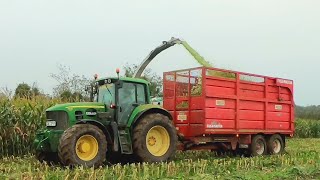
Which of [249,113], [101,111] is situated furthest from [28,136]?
[249,113]

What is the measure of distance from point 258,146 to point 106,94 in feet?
16.0

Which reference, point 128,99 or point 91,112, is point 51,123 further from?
point 128,99

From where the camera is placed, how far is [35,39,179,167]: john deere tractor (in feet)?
27.9

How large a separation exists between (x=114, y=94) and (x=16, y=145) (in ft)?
12.8

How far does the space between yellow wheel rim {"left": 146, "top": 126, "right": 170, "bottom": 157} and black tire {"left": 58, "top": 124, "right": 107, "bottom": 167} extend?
1287 mm

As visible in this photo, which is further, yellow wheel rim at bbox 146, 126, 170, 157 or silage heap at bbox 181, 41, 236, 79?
silage heap at bbox 181, 41, 236, 79

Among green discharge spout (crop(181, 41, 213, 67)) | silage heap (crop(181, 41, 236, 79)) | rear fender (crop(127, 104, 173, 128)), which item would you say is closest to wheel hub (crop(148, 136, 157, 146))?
rear fender (crop(127, 104, 173, 128))

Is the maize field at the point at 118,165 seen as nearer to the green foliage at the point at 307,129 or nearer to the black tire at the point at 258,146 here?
the black tire at the point at 258,146

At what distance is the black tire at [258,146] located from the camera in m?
12.0

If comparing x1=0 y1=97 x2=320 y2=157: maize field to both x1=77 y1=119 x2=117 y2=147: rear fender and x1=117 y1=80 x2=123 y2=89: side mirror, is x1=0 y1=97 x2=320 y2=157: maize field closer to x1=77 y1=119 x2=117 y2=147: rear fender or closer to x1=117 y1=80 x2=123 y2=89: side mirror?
x1=77 y1=119 x2=117 y2=147: rear fender

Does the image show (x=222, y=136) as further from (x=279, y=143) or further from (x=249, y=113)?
(x=279, y=143)

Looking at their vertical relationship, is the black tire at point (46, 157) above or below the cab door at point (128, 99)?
below

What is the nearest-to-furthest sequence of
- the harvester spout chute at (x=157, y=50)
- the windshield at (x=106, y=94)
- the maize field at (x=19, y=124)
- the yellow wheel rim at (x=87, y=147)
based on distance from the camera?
the yellow wheel rim at (x=87, y=147) → the windshield at (x=106, y=94) → the maize field at (x=19, y=124) → the harvester spout chute at (x=157, y=50)

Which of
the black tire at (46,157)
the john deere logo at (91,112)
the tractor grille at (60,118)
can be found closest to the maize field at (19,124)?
the black tire at (46,157)
